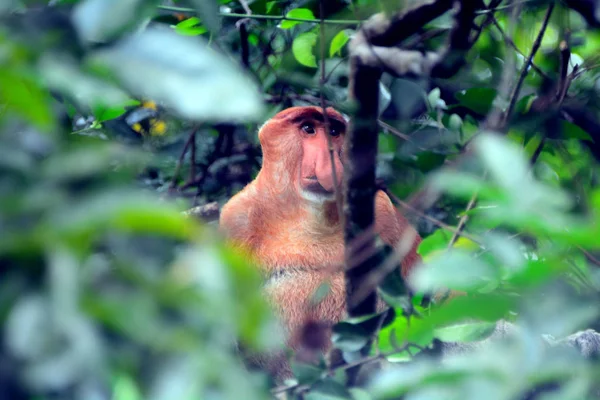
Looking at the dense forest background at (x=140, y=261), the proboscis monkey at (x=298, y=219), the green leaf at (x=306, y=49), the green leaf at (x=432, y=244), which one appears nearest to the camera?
the dense forest background at (x=140, y=261)

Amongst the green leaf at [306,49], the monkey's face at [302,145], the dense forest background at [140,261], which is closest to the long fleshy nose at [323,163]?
the monkey's face at [302,145]

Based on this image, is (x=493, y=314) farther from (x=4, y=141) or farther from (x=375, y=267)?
(x=375, y=267)

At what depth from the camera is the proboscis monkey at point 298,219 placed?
2.92 metres

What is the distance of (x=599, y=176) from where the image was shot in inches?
107

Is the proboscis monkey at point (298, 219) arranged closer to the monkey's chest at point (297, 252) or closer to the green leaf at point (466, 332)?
the monkey's chest at point (297, 252)

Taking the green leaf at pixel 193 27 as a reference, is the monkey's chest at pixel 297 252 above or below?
below

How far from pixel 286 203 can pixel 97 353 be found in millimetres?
2581

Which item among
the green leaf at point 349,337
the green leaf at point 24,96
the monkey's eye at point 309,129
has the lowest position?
the monkey's eye at point 309,129

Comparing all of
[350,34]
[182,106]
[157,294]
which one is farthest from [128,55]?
[350,34]

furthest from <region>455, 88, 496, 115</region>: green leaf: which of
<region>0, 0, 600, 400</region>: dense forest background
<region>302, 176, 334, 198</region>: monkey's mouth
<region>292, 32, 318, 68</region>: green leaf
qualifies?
<region>0, 0, 600, 400</region>: dense forest background

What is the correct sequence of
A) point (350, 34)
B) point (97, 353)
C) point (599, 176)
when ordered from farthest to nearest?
1. point (599, 176)
2. point (350, 34)
3. point (97, 353)

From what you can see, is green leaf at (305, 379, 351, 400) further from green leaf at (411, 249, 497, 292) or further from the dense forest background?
green leaf at (411, 249, 497, 292)

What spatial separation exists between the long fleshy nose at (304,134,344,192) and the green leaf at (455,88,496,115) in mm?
735

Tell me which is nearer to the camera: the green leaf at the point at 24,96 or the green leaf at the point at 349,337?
the green leaf at the point at 24,96
